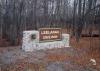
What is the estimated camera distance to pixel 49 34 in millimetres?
14836

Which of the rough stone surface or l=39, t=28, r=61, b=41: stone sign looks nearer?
the rough stone surface

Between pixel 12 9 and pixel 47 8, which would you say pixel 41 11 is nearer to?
pixel 47 8

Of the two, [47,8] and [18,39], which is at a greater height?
[47,8]

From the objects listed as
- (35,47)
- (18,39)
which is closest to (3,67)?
(35,47)

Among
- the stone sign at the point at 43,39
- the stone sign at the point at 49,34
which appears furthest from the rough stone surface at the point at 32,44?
the stone sign at the point at 49,34

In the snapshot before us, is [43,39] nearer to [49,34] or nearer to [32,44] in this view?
[49,34]

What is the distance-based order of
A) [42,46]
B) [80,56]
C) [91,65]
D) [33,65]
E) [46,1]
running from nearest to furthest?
[33,65] < [91,65] < [80,56] < [42,46] < [46,1]

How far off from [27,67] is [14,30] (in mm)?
12091

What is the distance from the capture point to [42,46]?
14570 mm

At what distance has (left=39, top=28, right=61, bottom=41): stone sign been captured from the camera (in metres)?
14.5

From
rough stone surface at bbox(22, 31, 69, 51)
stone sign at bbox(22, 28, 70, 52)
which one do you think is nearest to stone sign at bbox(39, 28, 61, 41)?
stone sign at bbox(22, 28, 70, 52)

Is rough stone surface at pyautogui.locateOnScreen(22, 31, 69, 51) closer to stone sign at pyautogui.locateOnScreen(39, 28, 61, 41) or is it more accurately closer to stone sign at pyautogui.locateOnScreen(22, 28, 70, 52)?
stone sign at pyautogui.locateOnScreen(22, 28, 70, 52)

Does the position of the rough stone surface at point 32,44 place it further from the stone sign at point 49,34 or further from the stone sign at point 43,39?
the stone sign at point 49,34

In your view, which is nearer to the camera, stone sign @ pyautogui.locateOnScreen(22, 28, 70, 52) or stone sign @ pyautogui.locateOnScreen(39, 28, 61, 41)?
stone sign @ pyautogui.locateOnScreen(22, 28, 70, 52)
